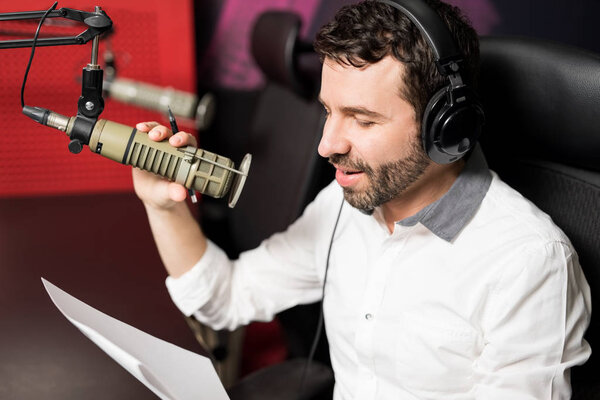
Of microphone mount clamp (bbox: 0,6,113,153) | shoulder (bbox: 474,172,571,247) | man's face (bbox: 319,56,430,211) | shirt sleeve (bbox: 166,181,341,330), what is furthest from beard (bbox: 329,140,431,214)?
microphone mount clamp (bbox: 0,6,113,153)

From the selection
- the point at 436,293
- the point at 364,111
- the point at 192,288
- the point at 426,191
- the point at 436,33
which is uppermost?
the point at 436,33

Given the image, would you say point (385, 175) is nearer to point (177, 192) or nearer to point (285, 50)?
point (177, 192)

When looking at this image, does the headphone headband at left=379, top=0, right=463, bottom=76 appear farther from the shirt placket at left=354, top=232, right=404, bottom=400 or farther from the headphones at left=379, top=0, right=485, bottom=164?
the shirt placket at left=354, top=232, right=404, bottom=400

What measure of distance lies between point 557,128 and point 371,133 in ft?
0.91

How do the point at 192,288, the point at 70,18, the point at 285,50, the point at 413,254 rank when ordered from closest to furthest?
the point at 70,18, the point at 413,254, the point at 192,288, the point at 285,50

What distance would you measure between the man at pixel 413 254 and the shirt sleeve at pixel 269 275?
31 mm

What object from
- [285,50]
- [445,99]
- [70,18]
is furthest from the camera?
[285,50]

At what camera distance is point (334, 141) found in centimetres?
87

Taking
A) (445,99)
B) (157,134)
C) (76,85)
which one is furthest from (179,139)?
(76,85)

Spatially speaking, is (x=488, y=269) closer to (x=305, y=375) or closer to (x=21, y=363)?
(x=305, y=375)

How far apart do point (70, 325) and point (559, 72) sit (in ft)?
2.78

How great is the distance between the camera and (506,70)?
36.6 inches

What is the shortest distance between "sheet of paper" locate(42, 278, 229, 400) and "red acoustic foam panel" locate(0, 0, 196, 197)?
84 centimetres

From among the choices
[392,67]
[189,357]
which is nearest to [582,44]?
[392,67]
